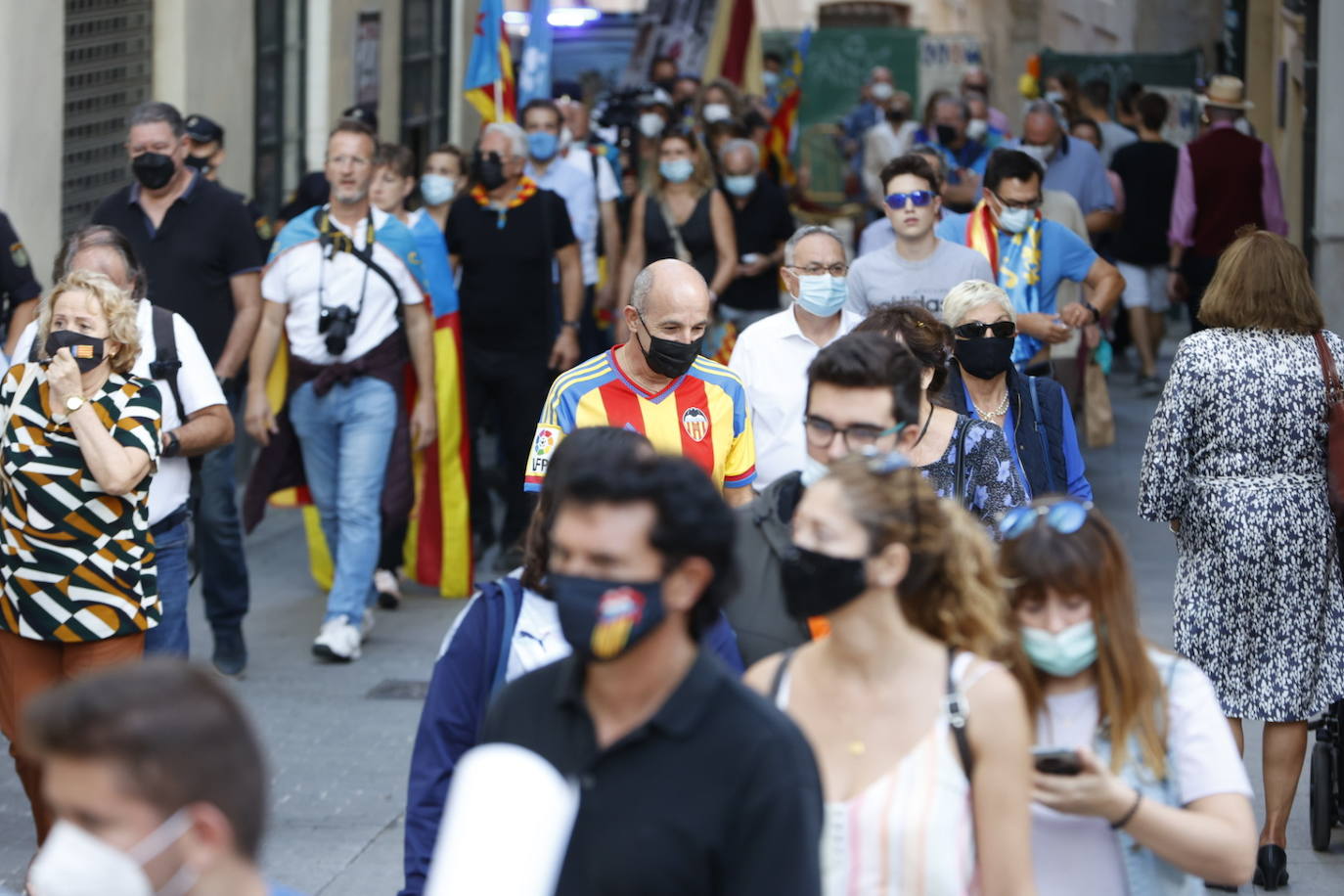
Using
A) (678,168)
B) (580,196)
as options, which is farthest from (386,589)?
(580,196)

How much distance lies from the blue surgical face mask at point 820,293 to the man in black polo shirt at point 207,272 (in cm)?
262

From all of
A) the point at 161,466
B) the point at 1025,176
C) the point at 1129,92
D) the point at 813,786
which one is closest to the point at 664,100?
→ the point at 1129,92

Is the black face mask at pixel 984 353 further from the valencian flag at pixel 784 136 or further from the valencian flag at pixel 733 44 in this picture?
the valencian flag at pixel 733 44

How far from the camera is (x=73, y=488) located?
18.3 feet

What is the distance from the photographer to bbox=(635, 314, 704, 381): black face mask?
18.3ft

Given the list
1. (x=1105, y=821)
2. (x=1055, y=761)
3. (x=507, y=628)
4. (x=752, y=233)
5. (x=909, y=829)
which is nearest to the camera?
(x=909, y=829)

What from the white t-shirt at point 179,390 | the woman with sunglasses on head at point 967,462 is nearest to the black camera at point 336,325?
the white t-shirt at point 179,390

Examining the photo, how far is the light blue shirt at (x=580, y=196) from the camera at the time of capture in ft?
40.3

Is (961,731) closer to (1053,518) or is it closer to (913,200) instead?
(1053,518)

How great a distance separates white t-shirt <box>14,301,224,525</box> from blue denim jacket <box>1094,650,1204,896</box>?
357 centimetres

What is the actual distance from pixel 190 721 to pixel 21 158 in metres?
8.37

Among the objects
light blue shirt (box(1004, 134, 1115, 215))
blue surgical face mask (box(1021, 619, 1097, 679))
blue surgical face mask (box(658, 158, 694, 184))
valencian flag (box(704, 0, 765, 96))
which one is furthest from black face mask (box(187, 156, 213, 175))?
valencian flag (box(704, 0, 765, 96))

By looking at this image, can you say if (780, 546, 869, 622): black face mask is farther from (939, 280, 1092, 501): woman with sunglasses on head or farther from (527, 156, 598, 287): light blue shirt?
(527, 156, 598, 287): light blue shirt

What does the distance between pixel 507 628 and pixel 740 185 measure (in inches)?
329
